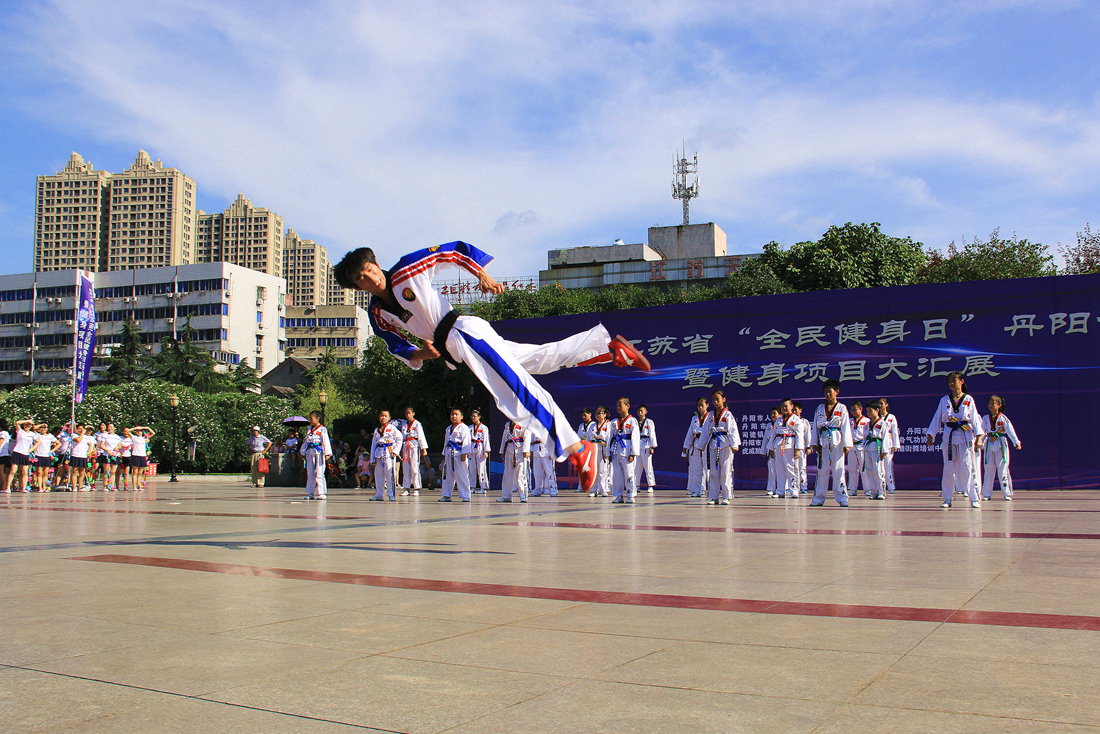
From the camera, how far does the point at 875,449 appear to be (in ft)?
53.1

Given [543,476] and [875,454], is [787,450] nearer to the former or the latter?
[875,454]

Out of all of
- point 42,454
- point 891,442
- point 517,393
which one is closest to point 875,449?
point 891,442

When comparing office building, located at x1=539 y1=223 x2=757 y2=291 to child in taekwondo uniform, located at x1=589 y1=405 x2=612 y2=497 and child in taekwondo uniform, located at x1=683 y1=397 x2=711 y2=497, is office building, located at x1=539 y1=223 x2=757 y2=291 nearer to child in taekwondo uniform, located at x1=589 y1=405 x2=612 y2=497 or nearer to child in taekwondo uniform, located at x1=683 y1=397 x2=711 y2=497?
child in taekwondo uniform, located at x1=589 y1=405 x2=612 y2=497

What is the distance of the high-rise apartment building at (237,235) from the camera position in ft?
551

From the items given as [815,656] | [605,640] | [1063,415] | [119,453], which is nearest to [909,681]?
[815,656]

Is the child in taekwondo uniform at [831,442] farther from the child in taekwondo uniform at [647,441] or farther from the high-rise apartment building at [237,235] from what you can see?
the high-rise apartment building at [237,235]

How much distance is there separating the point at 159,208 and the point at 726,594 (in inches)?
6423

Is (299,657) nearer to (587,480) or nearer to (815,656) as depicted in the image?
(815,656)

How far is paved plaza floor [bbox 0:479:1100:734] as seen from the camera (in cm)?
259

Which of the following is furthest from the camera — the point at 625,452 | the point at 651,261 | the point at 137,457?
the point at 651,261

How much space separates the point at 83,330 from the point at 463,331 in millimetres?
19310

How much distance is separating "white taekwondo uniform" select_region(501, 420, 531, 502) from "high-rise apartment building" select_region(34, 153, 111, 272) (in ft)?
506

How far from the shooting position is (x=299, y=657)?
3320mm

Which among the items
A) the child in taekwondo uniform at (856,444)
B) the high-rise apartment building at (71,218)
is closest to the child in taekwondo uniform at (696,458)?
the child in taekwondo uniform at (856,444)
